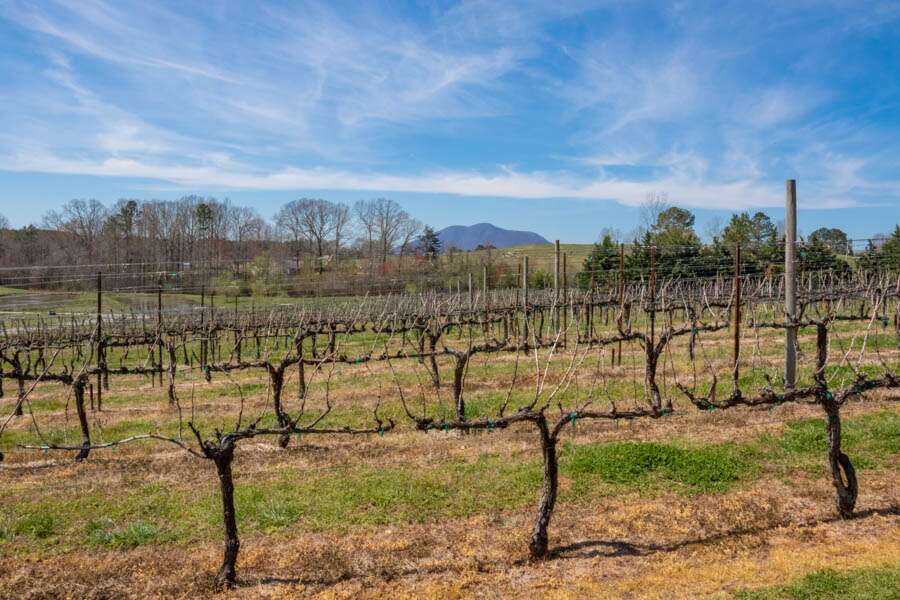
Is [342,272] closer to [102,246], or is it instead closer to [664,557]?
[102,246]

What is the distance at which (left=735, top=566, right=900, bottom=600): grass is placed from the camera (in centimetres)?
432

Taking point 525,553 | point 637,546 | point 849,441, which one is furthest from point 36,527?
point 849,441

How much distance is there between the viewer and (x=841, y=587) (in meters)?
4.45

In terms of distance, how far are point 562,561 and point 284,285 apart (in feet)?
91.4

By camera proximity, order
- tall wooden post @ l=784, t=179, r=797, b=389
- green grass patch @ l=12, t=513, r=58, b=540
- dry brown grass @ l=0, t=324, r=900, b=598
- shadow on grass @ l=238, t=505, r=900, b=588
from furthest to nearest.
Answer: tall wooden post @ l=784, t=179, r=797, b=389
green grass patch @ l=12, t=513, r=58, b=540
shadow on grass @ l=238, t=505, r=900, b=588
dry brown grass @ l=0, t=324, r=900, b=598

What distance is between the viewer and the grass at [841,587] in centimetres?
432

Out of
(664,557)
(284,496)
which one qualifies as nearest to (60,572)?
(284,496)

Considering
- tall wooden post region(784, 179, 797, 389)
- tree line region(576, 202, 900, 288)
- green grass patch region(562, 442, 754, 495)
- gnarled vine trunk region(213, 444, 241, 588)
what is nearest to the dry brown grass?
gnarled vine trunk region(213, 444, 241, 588)

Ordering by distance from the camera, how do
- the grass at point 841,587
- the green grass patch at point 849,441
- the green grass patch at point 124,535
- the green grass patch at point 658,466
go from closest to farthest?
the grass at point 841,587 → the green grass patch at point 124,535 → the green grass patch at point 658,466 → the green grass patch at point 849,441

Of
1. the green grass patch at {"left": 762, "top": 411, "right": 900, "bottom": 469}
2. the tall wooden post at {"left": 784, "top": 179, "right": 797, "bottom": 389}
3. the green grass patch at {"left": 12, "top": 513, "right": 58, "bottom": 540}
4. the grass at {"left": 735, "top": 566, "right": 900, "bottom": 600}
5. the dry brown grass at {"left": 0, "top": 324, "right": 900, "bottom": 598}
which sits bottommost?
the green grass patch at {"left": 12, "top": 513, "right": 58, "bottom": 540}

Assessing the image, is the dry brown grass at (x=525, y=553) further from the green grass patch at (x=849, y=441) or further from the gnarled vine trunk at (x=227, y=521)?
the green grass patch at (x=849, y=441)

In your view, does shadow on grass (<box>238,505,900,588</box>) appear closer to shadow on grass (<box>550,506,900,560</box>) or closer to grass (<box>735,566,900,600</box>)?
shadow on grass (<box>550,506,900,560</box>)

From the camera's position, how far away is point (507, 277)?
127ft

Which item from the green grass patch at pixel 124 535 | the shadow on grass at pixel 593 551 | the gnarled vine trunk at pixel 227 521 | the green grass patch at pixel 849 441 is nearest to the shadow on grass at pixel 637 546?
the shadow on grass at pixel 593 551
